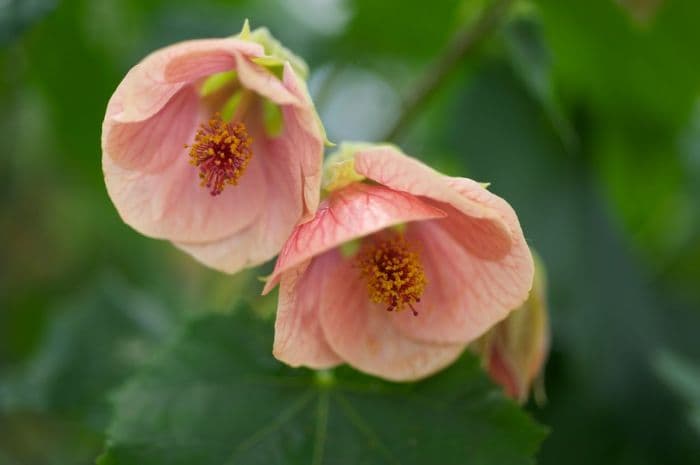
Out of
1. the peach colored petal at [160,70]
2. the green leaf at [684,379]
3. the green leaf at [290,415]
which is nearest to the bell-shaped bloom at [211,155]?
the peach colored petal at [160,70]

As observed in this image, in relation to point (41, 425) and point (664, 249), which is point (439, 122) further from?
point (41, 425)

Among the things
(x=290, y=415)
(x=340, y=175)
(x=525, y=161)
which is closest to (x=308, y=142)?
(x=340, y=175)

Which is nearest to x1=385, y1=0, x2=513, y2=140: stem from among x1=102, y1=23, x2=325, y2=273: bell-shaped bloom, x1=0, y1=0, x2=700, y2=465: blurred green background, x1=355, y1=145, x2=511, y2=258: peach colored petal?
x1=0, y1=0, x2=700, y2=465: blurred green background

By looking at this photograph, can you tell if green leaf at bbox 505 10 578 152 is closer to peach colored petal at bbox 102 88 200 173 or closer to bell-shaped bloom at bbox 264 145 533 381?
bell-shaped bloom at bbox 264 145 533 381

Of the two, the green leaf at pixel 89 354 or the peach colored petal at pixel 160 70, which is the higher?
the peach colored petal at pixel 160 70

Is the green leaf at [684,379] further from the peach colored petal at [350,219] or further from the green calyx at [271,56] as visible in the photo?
the green calyx at [271,56]
